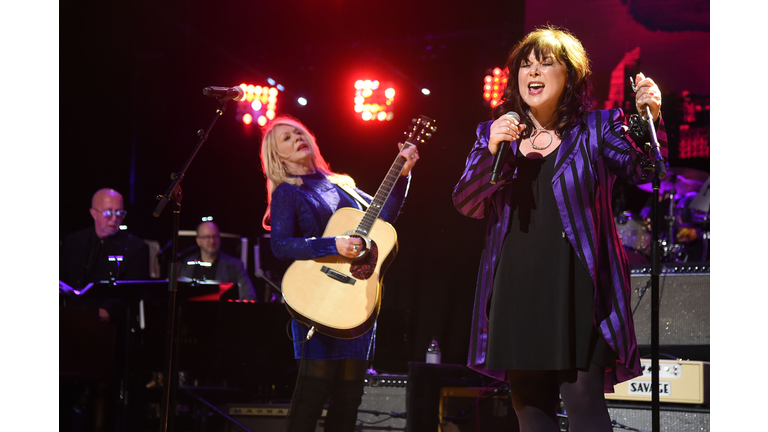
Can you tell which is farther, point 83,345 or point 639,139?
point 83,345

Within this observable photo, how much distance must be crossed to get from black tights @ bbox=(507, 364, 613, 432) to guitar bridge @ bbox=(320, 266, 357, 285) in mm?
1337

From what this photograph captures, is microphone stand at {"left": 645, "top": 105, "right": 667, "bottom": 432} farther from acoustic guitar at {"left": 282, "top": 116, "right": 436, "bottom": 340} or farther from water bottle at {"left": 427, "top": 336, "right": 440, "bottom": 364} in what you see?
water bottle at {"left": 427, "top": 336, "right": 440, "bottom": 364}

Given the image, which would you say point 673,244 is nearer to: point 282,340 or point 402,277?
point 402,277

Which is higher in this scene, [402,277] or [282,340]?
[402,277]

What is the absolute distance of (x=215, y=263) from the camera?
5023mm

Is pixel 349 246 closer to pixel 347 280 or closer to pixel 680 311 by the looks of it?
pixel 347 280

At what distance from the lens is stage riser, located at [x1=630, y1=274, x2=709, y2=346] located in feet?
11.7

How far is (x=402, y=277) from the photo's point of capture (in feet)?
14.2

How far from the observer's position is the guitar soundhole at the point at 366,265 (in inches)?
115

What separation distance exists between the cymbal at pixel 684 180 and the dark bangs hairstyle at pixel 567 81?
3.24 meters

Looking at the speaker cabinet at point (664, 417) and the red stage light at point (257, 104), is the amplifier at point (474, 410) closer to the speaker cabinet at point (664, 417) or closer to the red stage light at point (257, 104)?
the speaker cabinet at point (664, 417)

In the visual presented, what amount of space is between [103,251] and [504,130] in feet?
12.5
